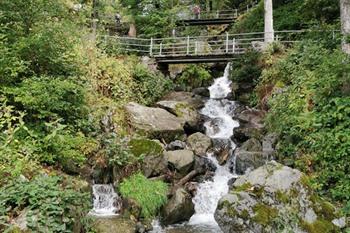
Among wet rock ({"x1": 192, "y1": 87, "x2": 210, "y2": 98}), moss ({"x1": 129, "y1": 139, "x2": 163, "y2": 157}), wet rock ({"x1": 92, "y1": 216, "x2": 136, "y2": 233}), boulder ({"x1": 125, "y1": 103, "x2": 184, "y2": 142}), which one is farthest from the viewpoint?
wet rock ({"x1": 192, "y1": 87, "x2": 210, "y2": 98})

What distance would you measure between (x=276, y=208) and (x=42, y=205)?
4.15m

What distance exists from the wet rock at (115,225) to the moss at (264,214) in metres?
2.82

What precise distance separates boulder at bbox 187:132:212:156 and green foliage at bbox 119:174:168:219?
114 inches

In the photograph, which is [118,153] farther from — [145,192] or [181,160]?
[181,160]

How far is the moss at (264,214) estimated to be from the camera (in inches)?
272

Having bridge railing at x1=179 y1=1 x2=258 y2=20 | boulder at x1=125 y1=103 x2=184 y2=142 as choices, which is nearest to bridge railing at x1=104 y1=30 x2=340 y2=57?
boulder at x1=125 y1=103 x2=184 y2=142

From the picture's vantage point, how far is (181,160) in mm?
10992

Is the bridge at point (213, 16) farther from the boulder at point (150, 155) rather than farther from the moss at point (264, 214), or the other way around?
the moss at point (264, 214)

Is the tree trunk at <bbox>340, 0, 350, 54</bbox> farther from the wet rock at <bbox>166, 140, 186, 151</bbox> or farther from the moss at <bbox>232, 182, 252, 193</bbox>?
the wet rock at <bbox>166, 140, 186, 151</bbox>

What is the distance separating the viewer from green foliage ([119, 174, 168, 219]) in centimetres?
929

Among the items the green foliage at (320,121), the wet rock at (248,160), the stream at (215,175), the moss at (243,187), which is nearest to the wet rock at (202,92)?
the stream at (215,175)

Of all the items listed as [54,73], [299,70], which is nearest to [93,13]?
[54,73]

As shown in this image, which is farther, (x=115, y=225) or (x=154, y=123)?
(x=154, y=123)

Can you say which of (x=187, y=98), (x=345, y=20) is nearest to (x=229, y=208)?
(x=345, y=20)
